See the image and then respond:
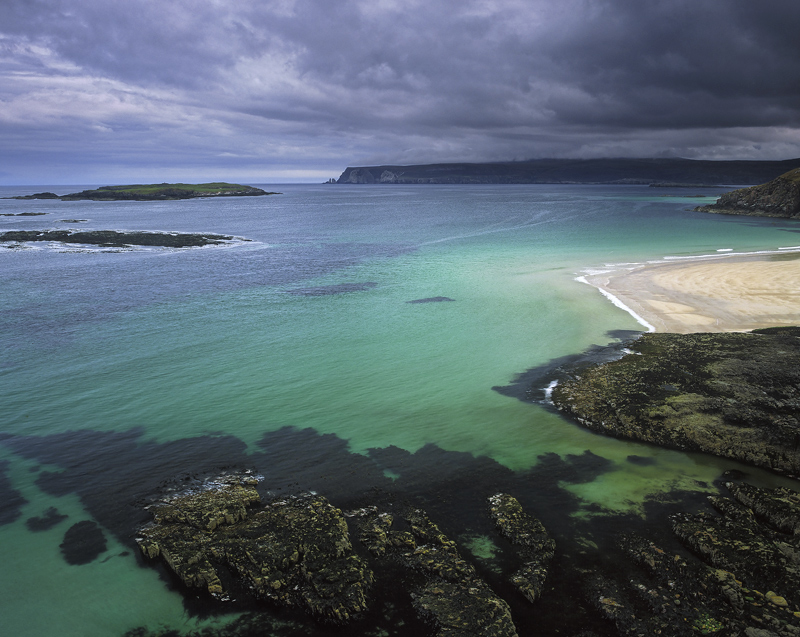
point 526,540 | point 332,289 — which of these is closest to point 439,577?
point 526,540

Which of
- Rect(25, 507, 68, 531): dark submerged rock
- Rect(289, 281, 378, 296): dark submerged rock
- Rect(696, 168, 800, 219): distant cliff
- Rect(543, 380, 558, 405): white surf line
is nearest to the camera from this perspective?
Rect(25, 507, 68, 531): dark submerged rock

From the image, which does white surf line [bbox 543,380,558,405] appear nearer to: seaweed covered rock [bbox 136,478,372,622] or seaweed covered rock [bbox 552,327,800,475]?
seaweed covered rock [bbox 552,327,800,475]

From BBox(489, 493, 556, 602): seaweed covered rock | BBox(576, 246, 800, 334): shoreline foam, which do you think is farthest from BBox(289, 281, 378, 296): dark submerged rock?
BBox(489, 493, 556, 602): seaweed covered rock

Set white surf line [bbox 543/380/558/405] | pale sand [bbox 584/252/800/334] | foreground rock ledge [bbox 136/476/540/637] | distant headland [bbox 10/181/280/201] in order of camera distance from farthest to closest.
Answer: distant headland [bbox 10/181/280/201], pale sand [bbox 584/252/800/334], white surf line [bbox 543/380/558/405], foreground rock ledge [bbox 136/476/540/637]

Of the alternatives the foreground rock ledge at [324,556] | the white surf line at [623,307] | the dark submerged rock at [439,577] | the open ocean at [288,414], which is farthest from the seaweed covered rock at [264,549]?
the white surf line at [623,307]

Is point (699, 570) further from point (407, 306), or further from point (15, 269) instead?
point (15, 269)

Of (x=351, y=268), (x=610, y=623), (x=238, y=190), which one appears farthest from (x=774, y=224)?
(x=238, y=190)

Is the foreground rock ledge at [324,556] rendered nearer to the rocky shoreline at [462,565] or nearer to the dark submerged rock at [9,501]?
the rocky shoreline at [462,565]
